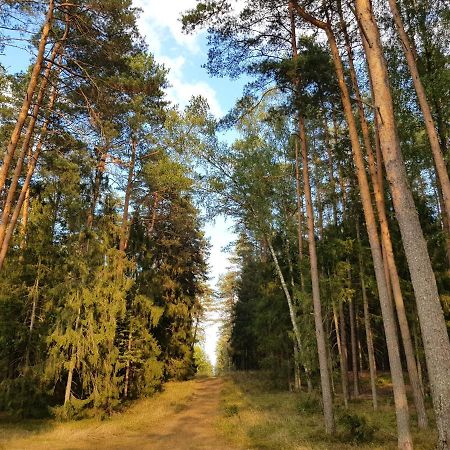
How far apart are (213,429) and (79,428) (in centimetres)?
428

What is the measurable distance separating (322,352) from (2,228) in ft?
30.4

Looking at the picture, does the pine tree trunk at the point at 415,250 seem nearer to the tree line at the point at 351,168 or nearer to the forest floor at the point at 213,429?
the tree line at the point at 351,168

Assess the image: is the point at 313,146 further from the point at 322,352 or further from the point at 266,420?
the point at 266,420

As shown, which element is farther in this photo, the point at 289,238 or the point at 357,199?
the point at 289,238

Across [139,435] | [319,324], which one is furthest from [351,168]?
[139,435]

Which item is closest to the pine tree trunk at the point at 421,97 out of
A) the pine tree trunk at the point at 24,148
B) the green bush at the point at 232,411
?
the pine tree trunk at the point at 24,148

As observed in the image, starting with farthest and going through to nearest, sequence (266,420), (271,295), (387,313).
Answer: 1. (271,295)
2. (266,420)
3. (387,313)

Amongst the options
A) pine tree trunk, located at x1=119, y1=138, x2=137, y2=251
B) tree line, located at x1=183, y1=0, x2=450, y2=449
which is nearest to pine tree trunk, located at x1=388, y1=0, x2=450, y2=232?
tree line, located at x1=183, y1=0, x2=450, y2=449

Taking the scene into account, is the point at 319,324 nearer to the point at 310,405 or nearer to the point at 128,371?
the point at 310,405

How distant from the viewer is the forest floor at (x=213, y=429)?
9.65 m

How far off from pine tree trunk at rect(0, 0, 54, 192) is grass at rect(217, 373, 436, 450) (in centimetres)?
926

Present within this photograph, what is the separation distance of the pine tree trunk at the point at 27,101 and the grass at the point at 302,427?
9259mm

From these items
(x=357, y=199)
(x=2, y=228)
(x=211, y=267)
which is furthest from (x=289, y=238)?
(x=211, y=267)

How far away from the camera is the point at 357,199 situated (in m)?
17.0
